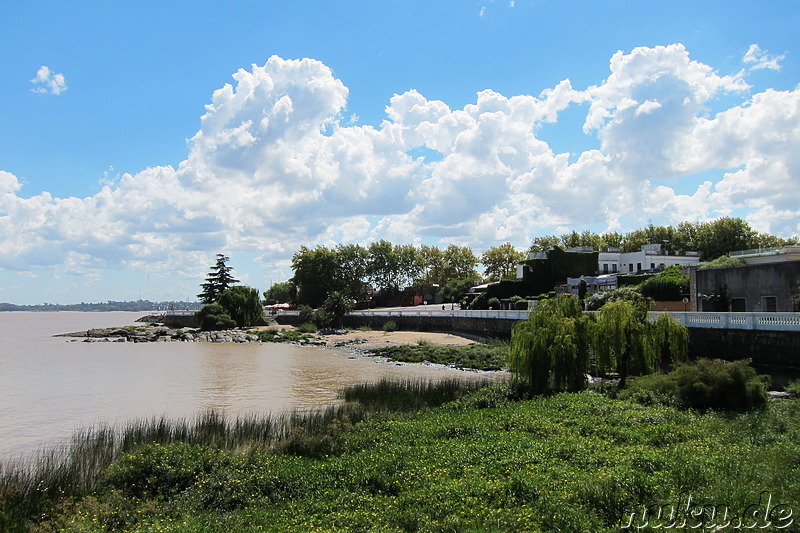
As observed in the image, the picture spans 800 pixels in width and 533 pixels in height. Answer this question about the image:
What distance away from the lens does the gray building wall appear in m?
26.8

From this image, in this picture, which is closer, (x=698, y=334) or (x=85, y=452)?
(x=85, y=452)

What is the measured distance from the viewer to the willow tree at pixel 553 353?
702 inches

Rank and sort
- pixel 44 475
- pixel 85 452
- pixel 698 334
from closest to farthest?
pixel 44 475 → pixel 85 452 → pixel 698 334

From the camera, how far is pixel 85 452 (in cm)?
1194

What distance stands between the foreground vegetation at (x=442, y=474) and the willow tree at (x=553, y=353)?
3.96 metres

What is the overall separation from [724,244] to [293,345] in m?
57.1

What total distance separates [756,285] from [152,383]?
3119 cm

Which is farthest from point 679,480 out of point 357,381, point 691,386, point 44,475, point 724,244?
point 724,244

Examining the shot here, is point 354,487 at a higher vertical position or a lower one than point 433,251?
lower

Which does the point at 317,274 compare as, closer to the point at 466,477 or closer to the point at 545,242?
the point at 545,242

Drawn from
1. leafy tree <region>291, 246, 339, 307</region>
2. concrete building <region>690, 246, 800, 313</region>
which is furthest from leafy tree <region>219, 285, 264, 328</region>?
concrete building <region>690, 246, 800, 313</region>

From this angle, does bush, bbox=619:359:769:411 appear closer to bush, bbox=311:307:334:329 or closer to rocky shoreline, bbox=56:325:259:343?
rocky shoreline, bbox=56:325:259:343

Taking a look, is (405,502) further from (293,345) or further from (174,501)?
(293,345)

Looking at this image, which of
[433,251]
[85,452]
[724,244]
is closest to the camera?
[85,452]
